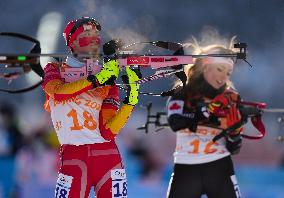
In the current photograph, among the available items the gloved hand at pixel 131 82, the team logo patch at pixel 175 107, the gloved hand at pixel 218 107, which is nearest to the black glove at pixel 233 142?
the gloved hand at pixel 218 107

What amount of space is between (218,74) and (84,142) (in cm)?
104

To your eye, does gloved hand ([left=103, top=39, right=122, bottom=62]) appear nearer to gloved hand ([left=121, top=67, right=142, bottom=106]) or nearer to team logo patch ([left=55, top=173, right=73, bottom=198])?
gloved hand ([left=121, top=67, right=142, bottom=106])

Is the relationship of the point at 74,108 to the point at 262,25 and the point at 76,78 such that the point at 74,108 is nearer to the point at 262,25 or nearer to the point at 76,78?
the point at 76,78

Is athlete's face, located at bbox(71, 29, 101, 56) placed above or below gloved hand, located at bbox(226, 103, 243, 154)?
above

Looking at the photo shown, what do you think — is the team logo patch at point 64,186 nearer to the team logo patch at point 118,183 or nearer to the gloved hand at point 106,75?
the team logo patch at point 118,183

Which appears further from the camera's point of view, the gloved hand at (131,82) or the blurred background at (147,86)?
the blurred background at (147,86)

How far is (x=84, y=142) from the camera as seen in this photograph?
4836mm

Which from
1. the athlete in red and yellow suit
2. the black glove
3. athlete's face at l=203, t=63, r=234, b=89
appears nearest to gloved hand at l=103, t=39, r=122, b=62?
the athlete in red and yellow suit

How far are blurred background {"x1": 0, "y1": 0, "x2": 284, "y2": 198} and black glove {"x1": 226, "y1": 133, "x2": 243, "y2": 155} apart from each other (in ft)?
4.43

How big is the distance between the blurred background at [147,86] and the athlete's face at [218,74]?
0.98 m

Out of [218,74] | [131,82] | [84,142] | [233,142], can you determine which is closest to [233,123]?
[233,142]

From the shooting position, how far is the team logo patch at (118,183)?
15.7 feet

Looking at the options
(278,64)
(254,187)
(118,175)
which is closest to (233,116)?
(118,175)

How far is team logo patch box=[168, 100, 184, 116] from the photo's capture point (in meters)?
4.73
